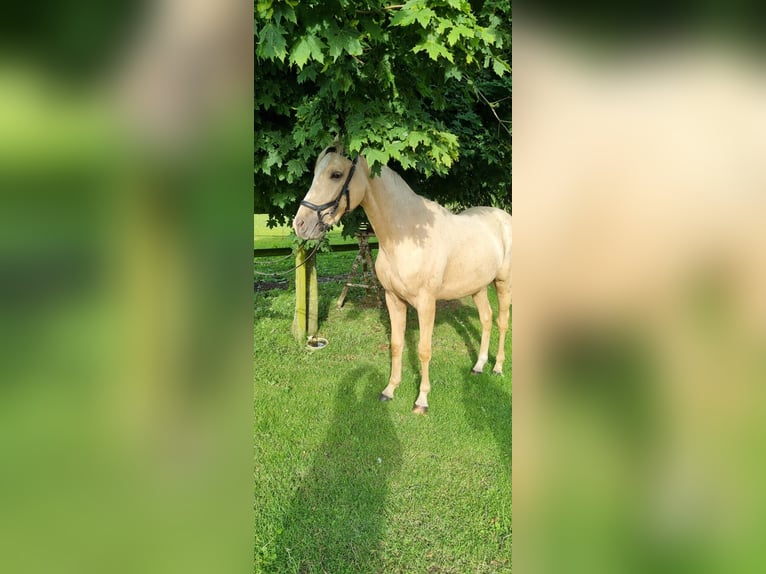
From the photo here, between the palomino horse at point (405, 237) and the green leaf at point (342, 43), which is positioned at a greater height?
the green leaf at point (342, 43)

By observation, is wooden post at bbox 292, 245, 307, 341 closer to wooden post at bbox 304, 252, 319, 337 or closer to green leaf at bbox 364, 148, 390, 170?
wooden post at bbox 304, 252, 319, 337

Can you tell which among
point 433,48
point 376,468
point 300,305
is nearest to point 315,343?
point 300,305

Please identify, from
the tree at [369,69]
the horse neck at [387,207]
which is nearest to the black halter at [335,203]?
the horse neck at [387,207]

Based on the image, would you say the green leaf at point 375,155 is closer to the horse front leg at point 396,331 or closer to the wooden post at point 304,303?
the horse front leg at point 396,331

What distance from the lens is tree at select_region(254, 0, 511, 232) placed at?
2426 mm

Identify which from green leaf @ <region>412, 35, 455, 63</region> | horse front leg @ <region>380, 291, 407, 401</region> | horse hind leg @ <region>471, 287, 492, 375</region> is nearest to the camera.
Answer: green leaf @ <region>412, 35, 455, 63</region>

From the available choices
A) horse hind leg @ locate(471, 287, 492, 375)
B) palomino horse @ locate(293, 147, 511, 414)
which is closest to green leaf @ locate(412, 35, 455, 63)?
palomino horse @ locate(293, 147, 511, 414)

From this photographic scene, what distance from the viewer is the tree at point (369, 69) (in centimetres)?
243

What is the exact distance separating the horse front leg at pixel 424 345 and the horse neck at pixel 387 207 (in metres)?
0.75

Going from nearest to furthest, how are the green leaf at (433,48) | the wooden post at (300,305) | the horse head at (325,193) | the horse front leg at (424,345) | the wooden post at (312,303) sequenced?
the green leaf at (433,48)
the horse head at (325,193)
the horse front leg at (424,345)
the wooden post at (300,305)
the wooden post at (312,303)

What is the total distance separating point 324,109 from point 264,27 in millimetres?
1435
